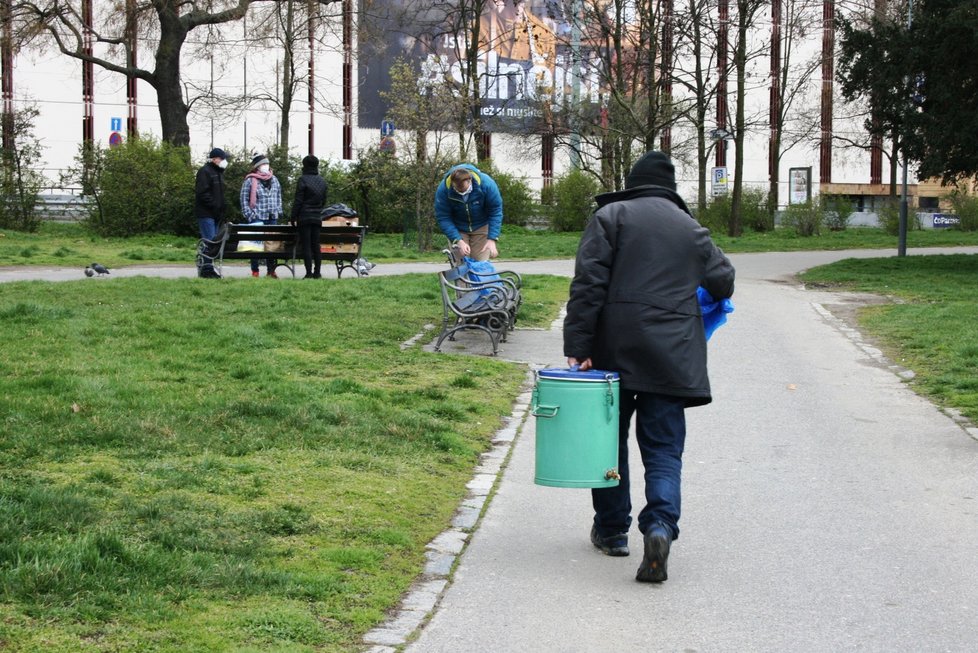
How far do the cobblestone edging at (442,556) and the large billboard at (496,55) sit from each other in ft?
108

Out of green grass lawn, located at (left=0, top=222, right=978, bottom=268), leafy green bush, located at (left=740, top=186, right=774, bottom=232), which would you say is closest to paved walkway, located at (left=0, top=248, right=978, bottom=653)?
green grass lawn, located at (left=0, top=222, right=978, bottom=268)

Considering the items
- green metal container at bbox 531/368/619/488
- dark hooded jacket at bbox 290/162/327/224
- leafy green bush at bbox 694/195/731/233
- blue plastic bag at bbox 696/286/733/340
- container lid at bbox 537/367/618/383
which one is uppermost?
leafy green bush at bbox 694/195/731/233

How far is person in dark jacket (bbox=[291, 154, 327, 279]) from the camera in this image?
18.6 meters

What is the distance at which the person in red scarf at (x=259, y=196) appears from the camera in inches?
786

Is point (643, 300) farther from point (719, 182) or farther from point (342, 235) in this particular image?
point (719, 182)

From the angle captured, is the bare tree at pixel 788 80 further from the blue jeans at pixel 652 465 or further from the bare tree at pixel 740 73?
the blue jeans at pixel 652 465

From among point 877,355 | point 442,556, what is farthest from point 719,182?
point 442,556

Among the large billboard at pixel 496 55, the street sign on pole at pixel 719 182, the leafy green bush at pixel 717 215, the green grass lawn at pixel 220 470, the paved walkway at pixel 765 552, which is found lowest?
the paved walkway at pixel 765 552

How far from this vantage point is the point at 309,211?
18.6m

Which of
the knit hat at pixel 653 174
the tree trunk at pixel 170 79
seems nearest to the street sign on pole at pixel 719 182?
the tree trunk at pixel 170 79

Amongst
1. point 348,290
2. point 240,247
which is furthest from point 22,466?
point 240,247

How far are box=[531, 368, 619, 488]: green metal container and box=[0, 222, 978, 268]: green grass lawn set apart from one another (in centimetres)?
1776

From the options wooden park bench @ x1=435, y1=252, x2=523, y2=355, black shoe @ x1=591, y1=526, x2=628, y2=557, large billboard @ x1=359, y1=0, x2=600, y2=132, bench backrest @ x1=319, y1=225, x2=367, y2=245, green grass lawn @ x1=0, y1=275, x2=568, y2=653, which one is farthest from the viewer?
large billboard @ x1=359, y1=0, x2=600, y2=132

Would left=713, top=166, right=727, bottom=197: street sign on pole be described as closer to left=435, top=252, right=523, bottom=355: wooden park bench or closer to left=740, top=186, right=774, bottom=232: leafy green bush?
left=740, top=186, right=774, bottom=232: leafy green bush
